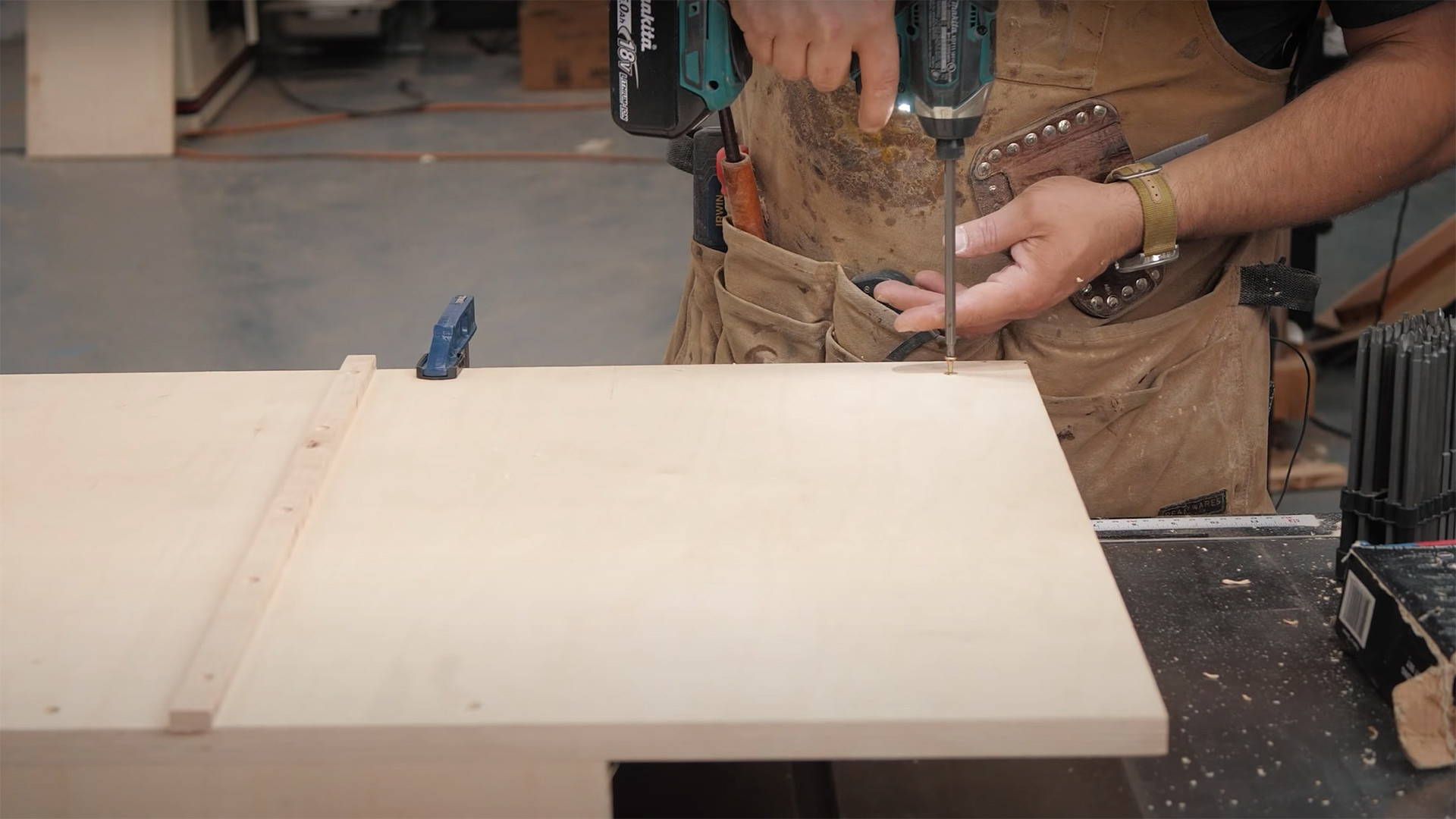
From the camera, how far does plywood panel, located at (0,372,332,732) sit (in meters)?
0.83

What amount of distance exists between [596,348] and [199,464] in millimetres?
2588

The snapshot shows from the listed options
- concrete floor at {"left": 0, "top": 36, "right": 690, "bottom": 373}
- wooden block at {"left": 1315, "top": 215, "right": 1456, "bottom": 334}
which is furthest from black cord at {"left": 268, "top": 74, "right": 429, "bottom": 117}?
wooden block at {"left": 1315, "top": 215, "right": 1456, "bottom": 334}

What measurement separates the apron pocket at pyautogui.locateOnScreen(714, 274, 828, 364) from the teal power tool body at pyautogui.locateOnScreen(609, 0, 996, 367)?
9.5 inches

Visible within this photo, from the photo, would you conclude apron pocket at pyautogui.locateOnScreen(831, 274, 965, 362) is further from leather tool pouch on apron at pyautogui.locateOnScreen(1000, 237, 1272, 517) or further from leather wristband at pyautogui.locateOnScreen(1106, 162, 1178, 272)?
leather wristband at pyautogui.locateOnScreen(1106, 162, 1178, 272)

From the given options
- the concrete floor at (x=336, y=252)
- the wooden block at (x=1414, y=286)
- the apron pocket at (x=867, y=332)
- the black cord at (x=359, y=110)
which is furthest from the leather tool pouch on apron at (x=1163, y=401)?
the black cord at (x=359, y=110)

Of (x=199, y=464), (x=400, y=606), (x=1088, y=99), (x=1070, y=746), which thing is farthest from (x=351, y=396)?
(x=1088, y=99)

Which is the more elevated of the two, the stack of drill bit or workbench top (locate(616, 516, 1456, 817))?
the stack of drill bit

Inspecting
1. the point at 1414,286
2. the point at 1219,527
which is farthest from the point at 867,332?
the point at 1414,286

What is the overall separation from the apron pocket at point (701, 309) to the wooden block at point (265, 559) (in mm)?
552

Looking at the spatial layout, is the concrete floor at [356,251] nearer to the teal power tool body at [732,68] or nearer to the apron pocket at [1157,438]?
the apron pocket at [1157,438]

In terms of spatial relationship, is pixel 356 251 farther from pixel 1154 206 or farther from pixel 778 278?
pixel 1154 206

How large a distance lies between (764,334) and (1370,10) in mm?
A: 721

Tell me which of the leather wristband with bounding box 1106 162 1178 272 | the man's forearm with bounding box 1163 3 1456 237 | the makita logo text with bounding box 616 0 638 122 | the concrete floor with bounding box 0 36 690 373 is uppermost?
the makita logo text with bounding box 616 0 638 122

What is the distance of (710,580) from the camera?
923 millimetres
